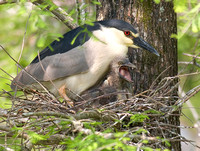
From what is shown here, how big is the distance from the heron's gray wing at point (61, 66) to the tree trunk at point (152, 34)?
1.93 feet

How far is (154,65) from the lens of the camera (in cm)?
383

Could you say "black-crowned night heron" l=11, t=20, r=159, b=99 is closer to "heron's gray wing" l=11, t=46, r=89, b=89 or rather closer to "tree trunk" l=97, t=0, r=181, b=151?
"heron's gray wing" l=11, t=46, r=89, b=89

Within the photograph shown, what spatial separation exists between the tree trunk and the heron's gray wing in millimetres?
587

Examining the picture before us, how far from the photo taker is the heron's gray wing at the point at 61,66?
4.01 meters

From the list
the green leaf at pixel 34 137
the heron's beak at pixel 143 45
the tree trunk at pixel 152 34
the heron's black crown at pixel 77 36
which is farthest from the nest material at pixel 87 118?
the heron's black crown at pixel 77 36

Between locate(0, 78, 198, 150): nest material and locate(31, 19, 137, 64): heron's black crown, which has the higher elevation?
locate(31, 19, 137, 64): heron's black crown

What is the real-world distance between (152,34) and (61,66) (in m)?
1.10

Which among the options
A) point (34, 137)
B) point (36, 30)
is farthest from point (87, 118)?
point (36, 30)

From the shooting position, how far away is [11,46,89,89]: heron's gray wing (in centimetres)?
401

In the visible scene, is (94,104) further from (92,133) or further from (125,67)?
(92,133)

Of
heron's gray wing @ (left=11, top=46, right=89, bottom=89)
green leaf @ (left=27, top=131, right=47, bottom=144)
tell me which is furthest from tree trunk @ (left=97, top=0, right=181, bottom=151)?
green leaf @ (left=27, top=131, right=47, bottom=144)

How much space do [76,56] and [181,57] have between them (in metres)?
2.01

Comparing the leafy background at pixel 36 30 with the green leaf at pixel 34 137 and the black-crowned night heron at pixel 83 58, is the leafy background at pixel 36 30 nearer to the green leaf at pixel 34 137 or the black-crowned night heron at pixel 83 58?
the black-crowned night heron at pixel 83 58

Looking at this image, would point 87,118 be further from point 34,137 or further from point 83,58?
point 83,58
